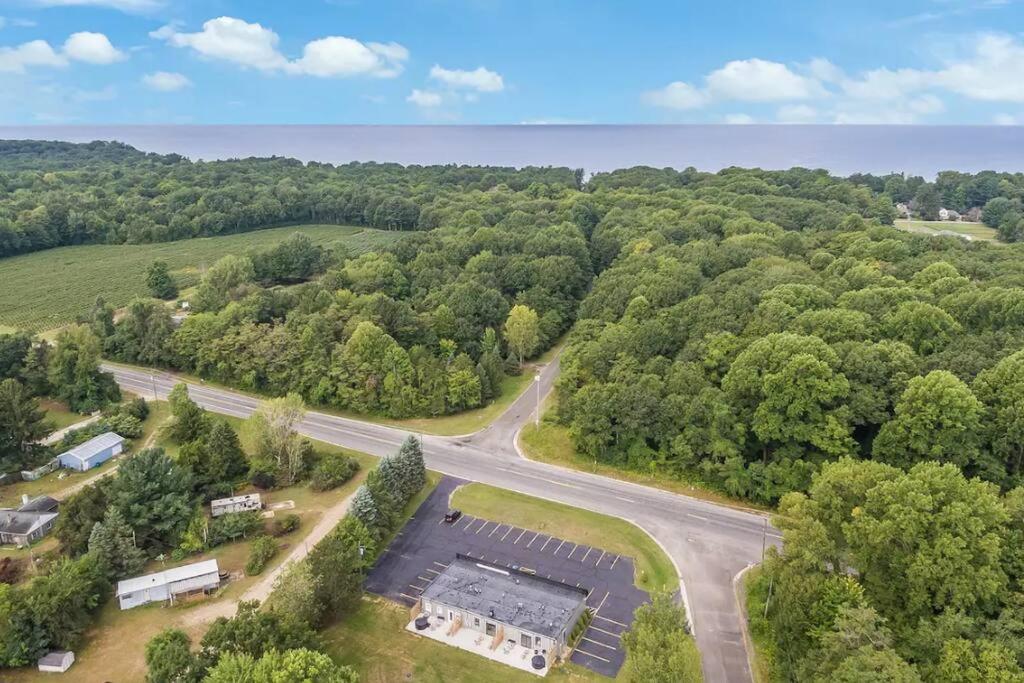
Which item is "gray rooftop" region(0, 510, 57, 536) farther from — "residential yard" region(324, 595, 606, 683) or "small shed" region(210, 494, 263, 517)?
"residential yard" region(324, 595, 606, 683)

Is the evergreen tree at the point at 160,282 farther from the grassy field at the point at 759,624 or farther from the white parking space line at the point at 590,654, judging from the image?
the grassy field at the point at 759,624

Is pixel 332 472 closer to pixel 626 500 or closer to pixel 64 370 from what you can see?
pixel 626 500

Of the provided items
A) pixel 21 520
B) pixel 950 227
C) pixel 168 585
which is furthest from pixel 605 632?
pixel 950 227

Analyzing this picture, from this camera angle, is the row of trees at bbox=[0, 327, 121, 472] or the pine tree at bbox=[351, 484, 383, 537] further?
the row of trees at bbox=[0, 327, 121, 472]

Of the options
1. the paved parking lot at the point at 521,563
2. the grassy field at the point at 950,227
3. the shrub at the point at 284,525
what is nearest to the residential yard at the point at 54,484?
the shrub at the point at 284,525

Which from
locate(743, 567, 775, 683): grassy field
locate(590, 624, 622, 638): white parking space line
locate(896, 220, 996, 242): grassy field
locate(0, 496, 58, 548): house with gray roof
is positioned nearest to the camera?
locate(743, 567, 775, 683): grassy field

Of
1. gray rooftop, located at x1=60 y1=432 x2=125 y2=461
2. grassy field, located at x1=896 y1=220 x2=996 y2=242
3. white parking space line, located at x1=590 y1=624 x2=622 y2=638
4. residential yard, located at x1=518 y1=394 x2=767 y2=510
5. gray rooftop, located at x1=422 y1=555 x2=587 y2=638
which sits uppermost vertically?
grassy field, located at x1=896 y1=220 x2=996 y2=242

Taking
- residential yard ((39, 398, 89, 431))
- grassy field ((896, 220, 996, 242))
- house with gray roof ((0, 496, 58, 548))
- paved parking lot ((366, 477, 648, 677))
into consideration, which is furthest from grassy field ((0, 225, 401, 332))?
grassy field ((896, 220, 996, 242))

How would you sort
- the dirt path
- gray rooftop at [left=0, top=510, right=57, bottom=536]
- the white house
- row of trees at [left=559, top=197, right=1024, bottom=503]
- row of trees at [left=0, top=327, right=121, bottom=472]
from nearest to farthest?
the dirt path → the white house → row of trees at [left=559, top=197, right=1024, bottom=503] → gray rooftop at [left=0, top=510, right=57, bottom=536] → row of trees at [left=0, top=327, right=121, bottom=472]

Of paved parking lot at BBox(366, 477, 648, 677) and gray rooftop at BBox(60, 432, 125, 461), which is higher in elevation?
gray rooftop at BBox(60, 432, 125, 461)
